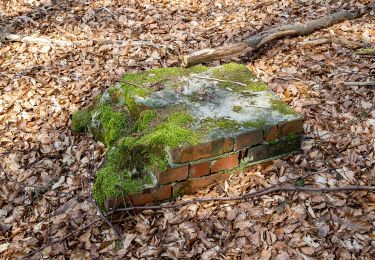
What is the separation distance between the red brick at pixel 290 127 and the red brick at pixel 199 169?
0.70 meters

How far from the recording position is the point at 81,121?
4367 mm

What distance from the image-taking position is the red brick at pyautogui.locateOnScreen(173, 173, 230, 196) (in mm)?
3283

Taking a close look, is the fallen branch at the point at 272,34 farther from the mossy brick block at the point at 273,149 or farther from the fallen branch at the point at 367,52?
the mossy brick block at the point at 273,149

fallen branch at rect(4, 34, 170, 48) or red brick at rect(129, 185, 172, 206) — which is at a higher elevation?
fallen branch at rect(4, 34, 170, 48)

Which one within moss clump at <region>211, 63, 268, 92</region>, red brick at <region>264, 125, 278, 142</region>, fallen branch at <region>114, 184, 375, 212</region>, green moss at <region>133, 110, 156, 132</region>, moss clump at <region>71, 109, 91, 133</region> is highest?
moss clump at <region>211, 63, 268, 92</region>

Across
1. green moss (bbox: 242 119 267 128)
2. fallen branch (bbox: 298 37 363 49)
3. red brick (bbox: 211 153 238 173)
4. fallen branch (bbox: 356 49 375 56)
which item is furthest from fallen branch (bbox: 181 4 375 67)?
red brick (bbox: 211 153 238 173)

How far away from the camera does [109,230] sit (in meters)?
3.22

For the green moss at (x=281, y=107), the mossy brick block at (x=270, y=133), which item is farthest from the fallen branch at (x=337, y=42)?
the mossy brick block at (x=270, y=133)

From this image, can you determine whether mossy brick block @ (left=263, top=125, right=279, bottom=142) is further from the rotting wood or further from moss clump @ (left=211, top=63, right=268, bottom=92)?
the rotting wood

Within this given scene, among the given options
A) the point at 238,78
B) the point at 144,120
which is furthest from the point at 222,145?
the point at 238,78

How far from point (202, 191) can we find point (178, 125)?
1.94ft

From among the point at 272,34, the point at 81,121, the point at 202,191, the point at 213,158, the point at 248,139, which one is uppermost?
the point at 272,34

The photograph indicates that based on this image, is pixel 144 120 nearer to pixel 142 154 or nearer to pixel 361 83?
pixel 142 154

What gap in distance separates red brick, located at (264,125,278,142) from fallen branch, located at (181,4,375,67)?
1.57 m
